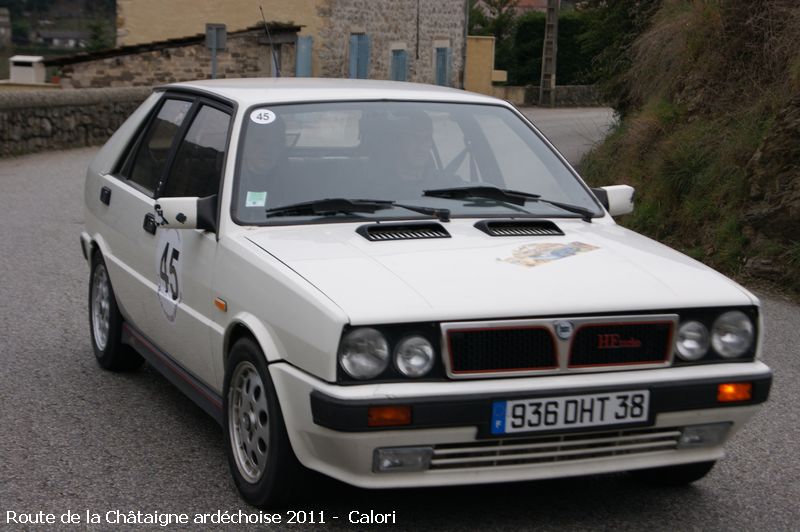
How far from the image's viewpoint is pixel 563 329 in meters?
4.30

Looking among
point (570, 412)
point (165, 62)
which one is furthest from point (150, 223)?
point (165, 62)

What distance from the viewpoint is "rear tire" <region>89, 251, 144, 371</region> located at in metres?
6.77

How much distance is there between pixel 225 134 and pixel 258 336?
1343 millimetres

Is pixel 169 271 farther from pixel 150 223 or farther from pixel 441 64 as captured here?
pixel 441 64

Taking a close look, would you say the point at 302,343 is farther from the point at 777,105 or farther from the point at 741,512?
the point at 777,105

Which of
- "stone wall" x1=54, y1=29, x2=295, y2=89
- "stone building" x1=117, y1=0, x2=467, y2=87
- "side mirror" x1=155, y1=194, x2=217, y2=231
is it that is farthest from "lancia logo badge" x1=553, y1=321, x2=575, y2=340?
"stone building" x1=117, y1=0, x2=467, y2=87

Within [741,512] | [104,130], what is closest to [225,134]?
[741,512]

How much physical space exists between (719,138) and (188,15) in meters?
28.7

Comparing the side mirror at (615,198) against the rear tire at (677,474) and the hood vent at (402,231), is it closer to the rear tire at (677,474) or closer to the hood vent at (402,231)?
the hood vent at (402,231)

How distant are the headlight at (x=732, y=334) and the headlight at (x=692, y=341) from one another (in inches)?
2.2

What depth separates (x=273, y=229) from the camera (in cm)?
509

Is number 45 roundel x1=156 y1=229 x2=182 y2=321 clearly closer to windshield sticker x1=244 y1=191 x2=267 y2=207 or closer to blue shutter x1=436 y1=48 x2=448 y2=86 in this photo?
windshield sticker x1=244 y1=191 x2=267 y2=207

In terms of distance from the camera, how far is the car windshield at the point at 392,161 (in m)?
5.31

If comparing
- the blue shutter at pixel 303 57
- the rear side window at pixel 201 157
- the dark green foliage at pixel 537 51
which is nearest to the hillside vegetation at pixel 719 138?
the rear side window at pixel 201 157
